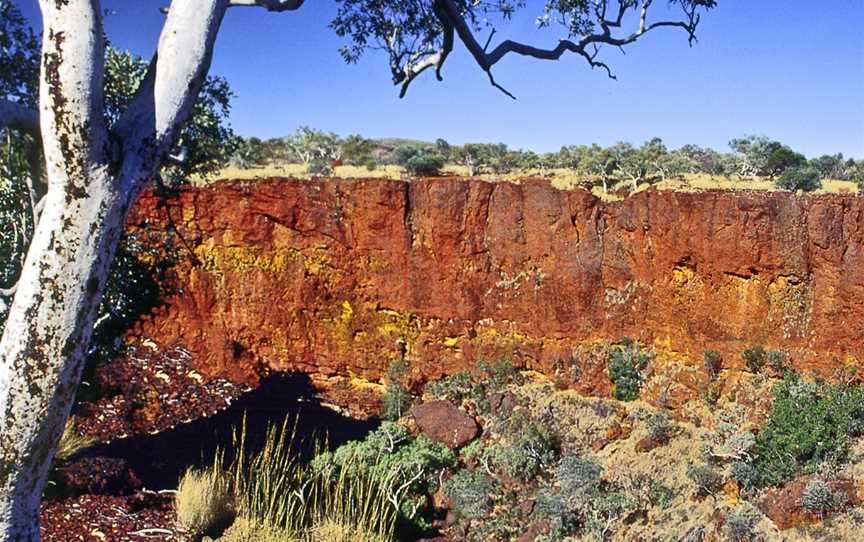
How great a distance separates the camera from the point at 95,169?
2.54 m

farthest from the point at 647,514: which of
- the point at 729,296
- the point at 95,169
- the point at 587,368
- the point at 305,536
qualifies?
the point at 95,169

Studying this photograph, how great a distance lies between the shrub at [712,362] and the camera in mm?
11094

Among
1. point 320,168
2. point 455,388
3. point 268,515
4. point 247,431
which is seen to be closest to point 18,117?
point 268,515

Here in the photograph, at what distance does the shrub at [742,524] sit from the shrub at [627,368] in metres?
3.40

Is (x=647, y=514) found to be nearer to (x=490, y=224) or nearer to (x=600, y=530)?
(x=600, y=530)

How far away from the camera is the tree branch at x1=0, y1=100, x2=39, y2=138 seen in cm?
283

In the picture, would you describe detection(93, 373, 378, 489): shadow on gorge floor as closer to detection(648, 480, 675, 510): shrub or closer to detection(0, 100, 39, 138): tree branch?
detection(648, 480, 675, 510): shrub

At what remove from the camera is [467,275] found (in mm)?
13070

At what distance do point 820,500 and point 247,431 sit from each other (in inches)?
301

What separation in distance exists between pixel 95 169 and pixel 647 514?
8.19 meters

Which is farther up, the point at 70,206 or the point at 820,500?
the point at 70,206

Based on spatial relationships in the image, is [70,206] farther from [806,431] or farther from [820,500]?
[806,431]

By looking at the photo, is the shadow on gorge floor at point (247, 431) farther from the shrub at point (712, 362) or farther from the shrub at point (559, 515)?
the shrub at point (712, 362)

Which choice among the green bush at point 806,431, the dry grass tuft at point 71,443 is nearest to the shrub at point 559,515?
the green bush at point 806,431
